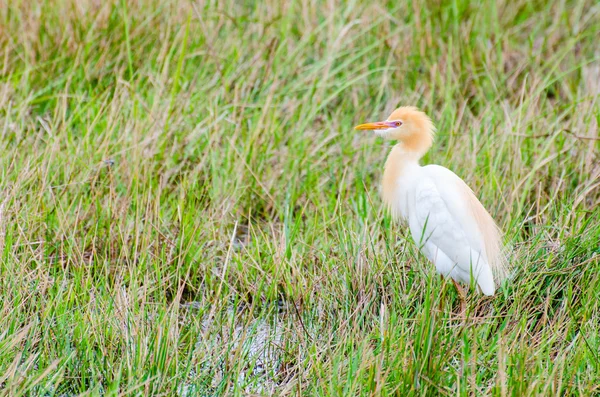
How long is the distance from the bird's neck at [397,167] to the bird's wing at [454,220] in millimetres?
116

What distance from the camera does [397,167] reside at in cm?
290

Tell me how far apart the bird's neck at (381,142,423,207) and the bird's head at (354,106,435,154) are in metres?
0.02

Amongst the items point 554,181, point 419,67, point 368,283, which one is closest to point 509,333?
point 368,283

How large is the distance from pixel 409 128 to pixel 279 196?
2.55ft

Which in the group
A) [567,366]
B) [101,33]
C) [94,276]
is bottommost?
[94,276]

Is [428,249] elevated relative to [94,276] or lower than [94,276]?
elevated

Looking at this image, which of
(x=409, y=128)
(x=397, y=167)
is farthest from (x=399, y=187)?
(x=409, y=128)

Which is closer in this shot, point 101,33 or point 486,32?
point 101,33

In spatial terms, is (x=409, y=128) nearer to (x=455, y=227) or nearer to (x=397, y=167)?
(x=397, y=167)

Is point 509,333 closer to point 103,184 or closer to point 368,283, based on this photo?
point 368,283

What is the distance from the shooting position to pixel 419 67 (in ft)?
13.8

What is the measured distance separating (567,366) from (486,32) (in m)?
2.43

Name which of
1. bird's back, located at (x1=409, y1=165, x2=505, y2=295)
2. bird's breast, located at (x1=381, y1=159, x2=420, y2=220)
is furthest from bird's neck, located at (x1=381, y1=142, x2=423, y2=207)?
bird's back, located at (x1=409, y1=165, x2=505, y2=295)

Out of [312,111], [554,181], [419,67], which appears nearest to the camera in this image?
[554,181]
